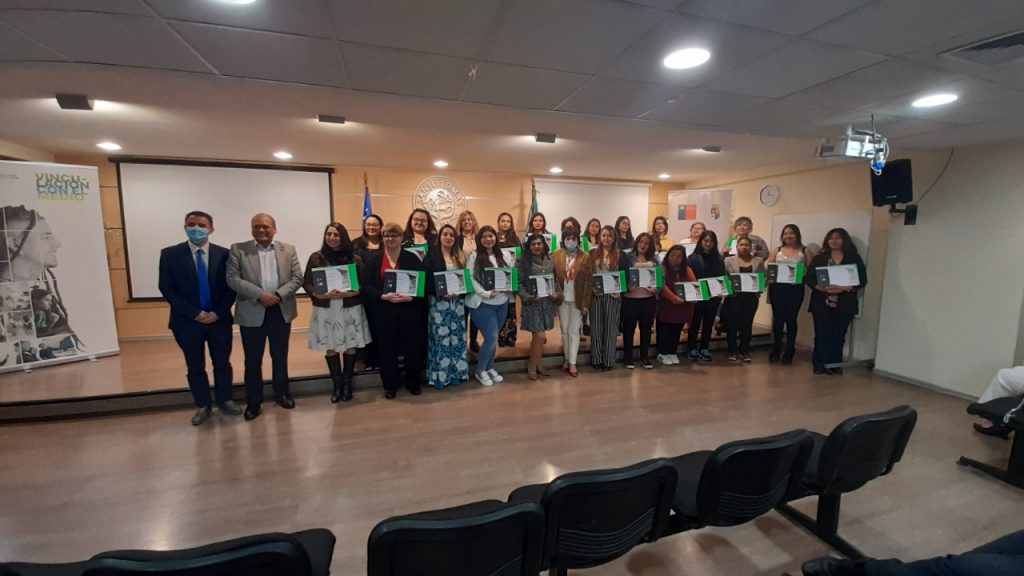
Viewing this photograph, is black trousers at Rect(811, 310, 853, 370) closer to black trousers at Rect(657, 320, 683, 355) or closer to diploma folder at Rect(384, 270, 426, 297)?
black trousers at Rect(657, 320, 683, 355)

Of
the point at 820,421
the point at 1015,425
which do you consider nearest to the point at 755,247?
the point at 820,421

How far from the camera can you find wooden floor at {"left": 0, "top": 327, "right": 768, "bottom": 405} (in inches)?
144

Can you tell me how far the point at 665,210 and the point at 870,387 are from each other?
14.7 ft

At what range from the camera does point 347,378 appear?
385 centimetres

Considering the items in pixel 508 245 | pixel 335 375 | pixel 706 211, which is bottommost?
pixel 335 375

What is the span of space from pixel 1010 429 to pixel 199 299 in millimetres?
6085

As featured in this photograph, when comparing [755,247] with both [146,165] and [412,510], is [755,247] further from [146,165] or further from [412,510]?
[146,165]

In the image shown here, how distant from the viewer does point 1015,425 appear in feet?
8.46

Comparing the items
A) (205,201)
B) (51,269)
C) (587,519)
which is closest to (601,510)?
(587,519)

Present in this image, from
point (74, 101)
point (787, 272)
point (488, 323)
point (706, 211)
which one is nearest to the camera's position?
point (74, 101)

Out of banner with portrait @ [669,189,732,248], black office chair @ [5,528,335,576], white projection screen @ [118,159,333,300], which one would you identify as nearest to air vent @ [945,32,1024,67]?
black office chair @ [5,528,335,576]

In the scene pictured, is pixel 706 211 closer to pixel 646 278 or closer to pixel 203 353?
pixel 646 278

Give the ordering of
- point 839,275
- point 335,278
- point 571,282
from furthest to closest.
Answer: point 839,275, point 571,282, point 335,278

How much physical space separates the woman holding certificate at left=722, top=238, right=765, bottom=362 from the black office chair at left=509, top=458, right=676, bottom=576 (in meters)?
4.23
